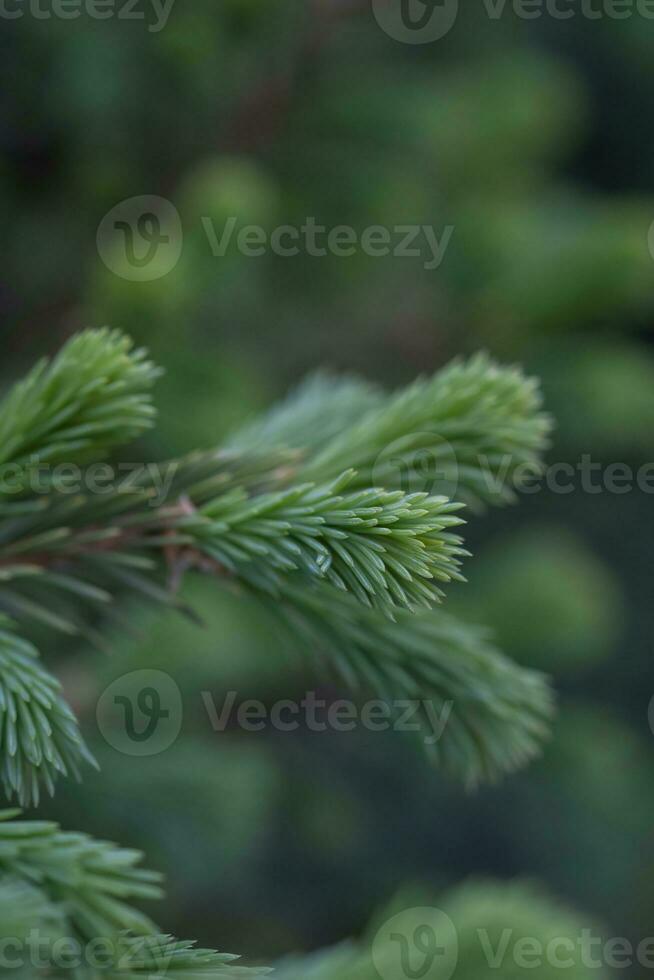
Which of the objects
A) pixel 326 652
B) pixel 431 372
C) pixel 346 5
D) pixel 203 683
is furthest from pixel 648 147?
pixel 326 652

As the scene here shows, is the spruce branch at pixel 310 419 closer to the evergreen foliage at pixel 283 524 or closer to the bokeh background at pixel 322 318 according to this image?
the evergreen foliage at pixel 283 524

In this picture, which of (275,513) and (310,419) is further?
(310,419)

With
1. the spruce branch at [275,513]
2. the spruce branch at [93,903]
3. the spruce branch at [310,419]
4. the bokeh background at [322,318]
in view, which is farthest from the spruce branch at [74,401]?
the bokeh background at [322,318]

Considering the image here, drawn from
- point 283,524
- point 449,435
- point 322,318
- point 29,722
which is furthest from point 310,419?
point 322,318

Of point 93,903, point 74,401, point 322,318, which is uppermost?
point 322,318

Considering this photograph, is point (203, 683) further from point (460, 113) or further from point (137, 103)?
point (460, 113)

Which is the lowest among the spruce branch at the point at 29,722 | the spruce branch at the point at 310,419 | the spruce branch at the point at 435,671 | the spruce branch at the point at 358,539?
the spruce branch at the point at 29,722

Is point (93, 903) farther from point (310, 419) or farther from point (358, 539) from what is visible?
point (310, 419)

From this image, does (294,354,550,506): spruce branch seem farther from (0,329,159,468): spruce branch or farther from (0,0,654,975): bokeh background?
(0,0,654,975): bokeh background
